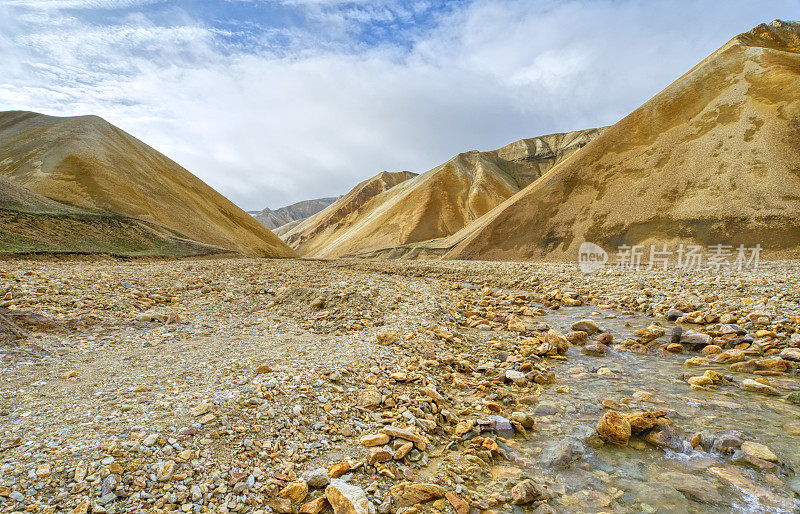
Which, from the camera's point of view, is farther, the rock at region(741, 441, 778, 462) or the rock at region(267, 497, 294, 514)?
the rock at region(741, 441, 778, 462)

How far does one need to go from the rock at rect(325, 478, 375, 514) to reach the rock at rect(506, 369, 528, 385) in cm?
393

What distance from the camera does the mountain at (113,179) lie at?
33906mm

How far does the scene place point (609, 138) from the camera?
39406 mm

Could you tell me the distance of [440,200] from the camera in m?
77.2

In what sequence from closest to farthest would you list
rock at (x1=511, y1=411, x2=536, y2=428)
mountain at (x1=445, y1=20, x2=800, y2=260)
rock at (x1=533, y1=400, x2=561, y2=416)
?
rock at (x1=511, y1=411, x2=536, y2=428)
rock at (x1=533, y1=400, x2=561, y2=416)
mountain at (x1=445, y1=20, x2=800, y2=260)

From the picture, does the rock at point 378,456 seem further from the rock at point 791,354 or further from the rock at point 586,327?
the rock at point 791,354

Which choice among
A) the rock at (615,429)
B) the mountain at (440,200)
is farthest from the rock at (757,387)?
the mountain at (440,200)

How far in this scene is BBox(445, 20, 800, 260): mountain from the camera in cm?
2541

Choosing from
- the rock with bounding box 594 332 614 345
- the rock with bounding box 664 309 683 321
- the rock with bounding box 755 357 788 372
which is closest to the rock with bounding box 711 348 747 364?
the rock with bounding box 755 357 788 372

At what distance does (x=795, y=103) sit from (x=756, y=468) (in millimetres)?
→ 40746

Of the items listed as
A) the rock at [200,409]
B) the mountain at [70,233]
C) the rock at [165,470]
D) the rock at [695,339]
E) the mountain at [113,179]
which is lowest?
the rock at [165,470]

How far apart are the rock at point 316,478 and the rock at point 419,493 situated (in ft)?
2.66

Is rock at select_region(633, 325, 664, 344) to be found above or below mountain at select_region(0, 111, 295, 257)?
below

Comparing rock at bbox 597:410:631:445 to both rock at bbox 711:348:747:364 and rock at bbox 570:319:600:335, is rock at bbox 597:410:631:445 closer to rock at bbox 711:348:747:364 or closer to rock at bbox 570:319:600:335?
rock at bbox 711:348:747:364
